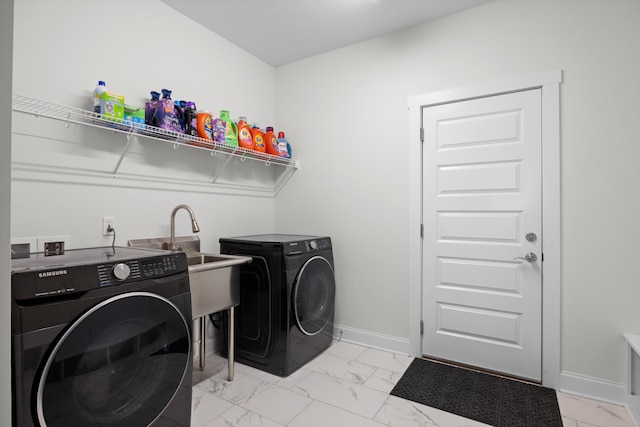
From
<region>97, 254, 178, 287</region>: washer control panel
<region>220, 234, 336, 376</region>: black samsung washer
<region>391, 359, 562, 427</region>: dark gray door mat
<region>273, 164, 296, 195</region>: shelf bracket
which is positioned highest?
<region>273, 164, 296, 195</region>: shelf bracket

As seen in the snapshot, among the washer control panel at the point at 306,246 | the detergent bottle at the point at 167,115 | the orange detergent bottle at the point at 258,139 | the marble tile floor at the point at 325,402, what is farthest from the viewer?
the orange detergent bottle at the point at 258,139

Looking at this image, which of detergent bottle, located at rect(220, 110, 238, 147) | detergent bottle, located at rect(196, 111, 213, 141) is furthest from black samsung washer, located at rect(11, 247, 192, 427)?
detergent bottle, located at rect(220, 110, 238, 147)

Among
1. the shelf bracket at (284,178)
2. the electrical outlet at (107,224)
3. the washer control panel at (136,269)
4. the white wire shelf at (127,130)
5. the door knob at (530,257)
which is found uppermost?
the white wire shelf at (127,130)

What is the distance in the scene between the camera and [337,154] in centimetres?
285

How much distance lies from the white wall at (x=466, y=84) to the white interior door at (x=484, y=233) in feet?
0.53

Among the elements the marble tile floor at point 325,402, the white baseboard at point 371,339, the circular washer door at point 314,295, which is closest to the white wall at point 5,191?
the marble tile floor at point 325,402

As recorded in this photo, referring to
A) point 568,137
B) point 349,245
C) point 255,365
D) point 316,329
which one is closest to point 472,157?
point 568,137

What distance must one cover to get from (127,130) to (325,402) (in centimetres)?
193

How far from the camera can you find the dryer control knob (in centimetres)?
124

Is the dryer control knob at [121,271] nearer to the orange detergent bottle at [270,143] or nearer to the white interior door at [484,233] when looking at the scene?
the orange detergent bottle at [270,143]

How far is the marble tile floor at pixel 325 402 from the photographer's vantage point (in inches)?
67.2

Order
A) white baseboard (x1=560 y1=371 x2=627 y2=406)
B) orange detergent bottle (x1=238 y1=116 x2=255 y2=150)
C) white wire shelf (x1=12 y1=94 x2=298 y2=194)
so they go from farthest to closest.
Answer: orange detergent bottle (x1=238 y1=116 x2=255 y2=150), white baseboard (x1=560 y1=371 x2=627 y2=406), white wire shelf (x1=12 y1=94 x2=298 y2=194)

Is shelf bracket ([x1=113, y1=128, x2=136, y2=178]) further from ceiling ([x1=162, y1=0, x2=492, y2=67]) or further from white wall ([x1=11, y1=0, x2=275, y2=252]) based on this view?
ceiling ([x1=162, y1=0, x2=492, y2=67])

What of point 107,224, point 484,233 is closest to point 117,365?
point 107,224
